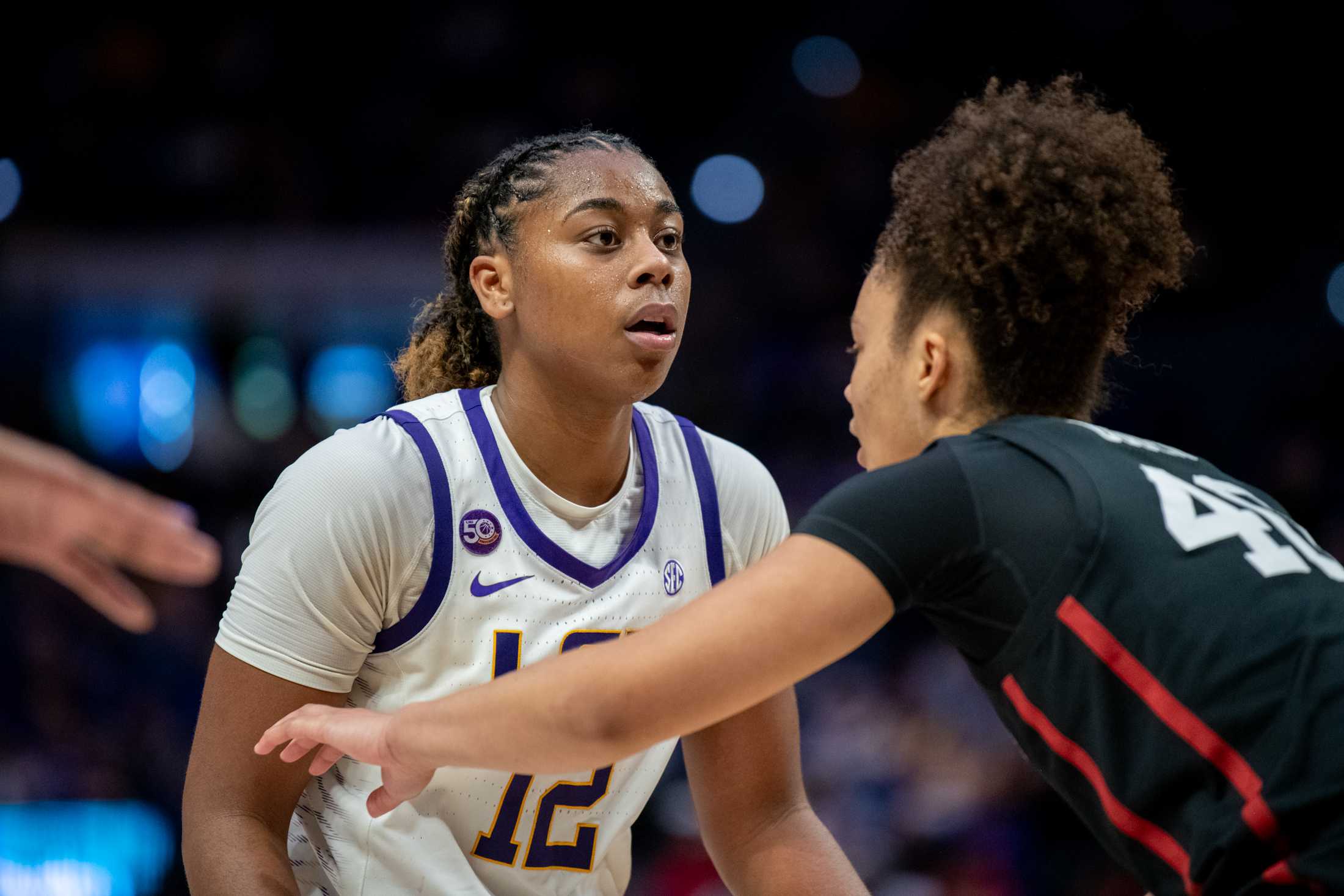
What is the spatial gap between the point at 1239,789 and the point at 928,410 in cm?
65

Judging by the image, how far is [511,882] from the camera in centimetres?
228

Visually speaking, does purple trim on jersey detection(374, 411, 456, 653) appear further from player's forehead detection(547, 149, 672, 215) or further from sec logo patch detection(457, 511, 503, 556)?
player's forehead detection(547, 149, 672, 215)

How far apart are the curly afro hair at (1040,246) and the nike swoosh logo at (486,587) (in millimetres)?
845

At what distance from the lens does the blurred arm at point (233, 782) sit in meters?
2.08

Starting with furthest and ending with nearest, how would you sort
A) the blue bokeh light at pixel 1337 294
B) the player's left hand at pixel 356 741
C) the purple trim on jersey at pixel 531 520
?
1. the blue bokeh light at pixel 1337 294
2. the purple trim on jersey at pixel 531 520
3. the player's left hand at pixel 356 741

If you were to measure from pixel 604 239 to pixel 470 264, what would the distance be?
14.6 inches

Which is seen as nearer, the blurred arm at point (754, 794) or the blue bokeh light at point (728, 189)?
the blurred arm at point (754, 794)

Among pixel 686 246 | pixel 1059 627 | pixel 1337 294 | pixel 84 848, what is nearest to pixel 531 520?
pixel 1059 627

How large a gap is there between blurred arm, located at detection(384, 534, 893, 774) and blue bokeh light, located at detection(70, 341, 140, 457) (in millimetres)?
6100

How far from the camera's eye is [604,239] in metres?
2.41

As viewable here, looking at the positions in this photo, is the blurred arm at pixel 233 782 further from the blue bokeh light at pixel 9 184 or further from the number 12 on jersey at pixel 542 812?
the blue bokeh light at pixel 9 184

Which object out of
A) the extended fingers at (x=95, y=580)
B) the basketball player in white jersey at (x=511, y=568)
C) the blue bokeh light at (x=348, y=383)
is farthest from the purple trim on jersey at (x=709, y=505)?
the blue bokeh light at (x=348, y=383)

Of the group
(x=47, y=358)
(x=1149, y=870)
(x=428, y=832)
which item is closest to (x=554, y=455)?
(x=428, y=832)

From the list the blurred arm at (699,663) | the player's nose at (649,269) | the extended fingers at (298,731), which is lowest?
the extended fingers at (298,731)
